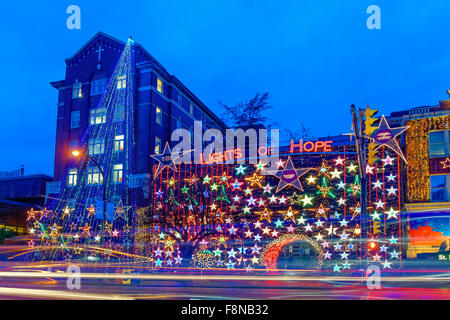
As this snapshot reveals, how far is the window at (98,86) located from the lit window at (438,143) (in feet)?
115

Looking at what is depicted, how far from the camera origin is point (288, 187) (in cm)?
3136

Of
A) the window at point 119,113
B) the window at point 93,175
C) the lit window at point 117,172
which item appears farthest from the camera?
the window at point 93,175

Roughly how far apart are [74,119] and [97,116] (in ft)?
11.2

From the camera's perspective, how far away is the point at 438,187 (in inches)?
1177

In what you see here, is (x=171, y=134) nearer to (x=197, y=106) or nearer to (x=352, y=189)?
(x=197, y=106)

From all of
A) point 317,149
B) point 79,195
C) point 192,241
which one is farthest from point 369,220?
point 79,195

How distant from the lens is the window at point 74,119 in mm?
51575

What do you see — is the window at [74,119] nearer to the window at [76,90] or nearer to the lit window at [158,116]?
the window at [76,90]

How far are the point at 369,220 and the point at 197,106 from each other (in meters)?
36.8

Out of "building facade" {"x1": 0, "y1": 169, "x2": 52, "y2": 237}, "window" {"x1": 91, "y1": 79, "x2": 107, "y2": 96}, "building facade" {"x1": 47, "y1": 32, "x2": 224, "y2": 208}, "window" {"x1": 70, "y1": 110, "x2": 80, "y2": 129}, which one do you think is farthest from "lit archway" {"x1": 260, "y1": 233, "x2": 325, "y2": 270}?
"building facade" {"x1": 0, "y1": 169, "x2": 52, "y2": 237}

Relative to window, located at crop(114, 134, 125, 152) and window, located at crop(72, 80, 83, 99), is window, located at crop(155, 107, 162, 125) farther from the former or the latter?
window, located at crop(72, 80, 83, 99)

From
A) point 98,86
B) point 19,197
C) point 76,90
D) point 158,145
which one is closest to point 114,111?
point 98,86

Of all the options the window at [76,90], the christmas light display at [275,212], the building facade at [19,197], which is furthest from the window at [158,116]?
the building facade at [19,197]
